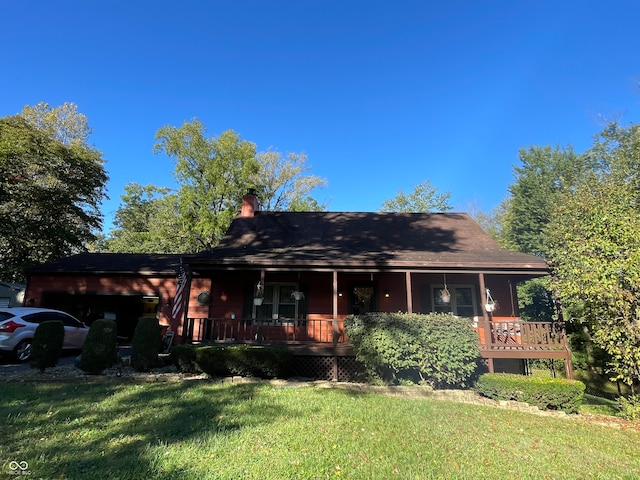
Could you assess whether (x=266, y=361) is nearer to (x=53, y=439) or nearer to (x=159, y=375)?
(x=159, y=375)

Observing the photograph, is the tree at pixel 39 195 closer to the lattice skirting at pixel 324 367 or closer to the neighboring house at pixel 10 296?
the neighboring house at pixel 10 296

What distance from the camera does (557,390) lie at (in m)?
7.18

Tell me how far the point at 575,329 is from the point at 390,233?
7331 millimetres

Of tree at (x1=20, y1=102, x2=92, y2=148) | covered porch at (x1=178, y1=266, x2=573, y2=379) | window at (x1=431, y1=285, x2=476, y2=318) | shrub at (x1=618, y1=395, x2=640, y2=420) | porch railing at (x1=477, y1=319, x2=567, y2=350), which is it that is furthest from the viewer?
tree at (x1=20, y1=102, x2=92, y2=148)

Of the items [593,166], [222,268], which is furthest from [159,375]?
[593,166]

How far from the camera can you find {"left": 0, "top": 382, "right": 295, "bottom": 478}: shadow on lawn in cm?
360

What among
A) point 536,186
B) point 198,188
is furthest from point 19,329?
point 536,186

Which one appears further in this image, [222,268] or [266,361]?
[222,268]

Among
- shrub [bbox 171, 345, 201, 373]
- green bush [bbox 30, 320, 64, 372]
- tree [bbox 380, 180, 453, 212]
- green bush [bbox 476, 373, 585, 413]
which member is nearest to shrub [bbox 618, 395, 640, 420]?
green bush [bbox 476, 373, 585, 413]

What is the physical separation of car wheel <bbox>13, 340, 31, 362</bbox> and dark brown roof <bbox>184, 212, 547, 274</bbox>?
4.70 m

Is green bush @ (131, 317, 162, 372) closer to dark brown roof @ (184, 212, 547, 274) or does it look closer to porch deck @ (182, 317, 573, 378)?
porch deck @ (182, 317, 573, 378)

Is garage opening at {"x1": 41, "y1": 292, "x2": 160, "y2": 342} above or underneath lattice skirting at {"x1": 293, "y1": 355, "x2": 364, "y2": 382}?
above

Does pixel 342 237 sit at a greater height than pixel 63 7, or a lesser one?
lesser

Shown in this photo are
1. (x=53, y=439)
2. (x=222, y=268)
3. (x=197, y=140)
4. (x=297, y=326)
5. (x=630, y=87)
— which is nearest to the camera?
(x=53, y=439)
